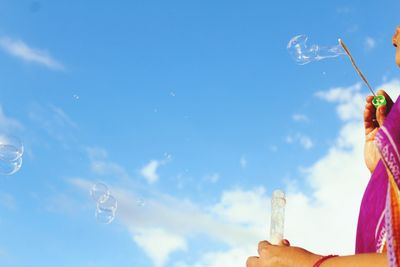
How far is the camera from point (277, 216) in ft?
10.0

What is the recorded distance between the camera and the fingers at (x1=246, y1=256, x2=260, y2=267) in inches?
97.7

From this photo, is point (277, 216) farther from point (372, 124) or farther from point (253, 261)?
point (372, 124)

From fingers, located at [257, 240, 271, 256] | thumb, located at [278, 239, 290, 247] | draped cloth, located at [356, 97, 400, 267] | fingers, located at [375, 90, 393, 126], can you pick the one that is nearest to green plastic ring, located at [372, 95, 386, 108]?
fingers, located at [375, 90, 393, 126]

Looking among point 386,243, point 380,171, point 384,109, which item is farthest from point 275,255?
point 384,109

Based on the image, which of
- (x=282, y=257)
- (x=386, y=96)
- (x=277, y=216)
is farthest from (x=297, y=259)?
(x=386, y=96)

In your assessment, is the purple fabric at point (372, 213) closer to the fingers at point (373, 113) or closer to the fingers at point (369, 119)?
the fingers at point (373, 113)

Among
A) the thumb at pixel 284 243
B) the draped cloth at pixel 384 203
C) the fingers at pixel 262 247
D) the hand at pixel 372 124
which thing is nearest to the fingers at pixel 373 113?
the hand at pixel 372 124

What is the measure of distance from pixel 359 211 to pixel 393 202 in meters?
0.56

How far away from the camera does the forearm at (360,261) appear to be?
217 cm

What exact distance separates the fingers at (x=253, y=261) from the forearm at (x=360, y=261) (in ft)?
1.07

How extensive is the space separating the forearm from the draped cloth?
0.13 feet

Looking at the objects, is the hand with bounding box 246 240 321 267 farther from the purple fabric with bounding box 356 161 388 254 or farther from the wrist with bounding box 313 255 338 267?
the purple fabric with bounding box 356 161 388 254

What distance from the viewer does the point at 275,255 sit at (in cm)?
239

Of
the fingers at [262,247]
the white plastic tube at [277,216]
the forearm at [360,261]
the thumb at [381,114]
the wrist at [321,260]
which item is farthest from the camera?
the thumb at [381,114]
